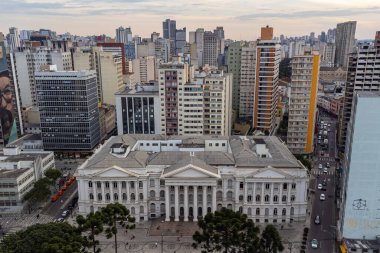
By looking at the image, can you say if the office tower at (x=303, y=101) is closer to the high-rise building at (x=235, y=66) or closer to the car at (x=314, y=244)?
the car at (x=314, y=244)

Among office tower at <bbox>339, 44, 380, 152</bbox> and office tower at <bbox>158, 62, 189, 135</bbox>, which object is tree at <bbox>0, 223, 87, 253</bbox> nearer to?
office tower at <bbox>158, 62, 189, 135</bbox>

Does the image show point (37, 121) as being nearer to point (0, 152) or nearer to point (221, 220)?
point (0, 152)

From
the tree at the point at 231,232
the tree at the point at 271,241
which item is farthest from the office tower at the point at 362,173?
the tree at the point at 231,232

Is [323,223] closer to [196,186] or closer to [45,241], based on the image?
[196,186]

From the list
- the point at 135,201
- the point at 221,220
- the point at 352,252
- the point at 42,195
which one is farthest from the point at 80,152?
the point at 352,252

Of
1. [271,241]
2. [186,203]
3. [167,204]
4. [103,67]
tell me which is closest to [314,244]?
[271,241]

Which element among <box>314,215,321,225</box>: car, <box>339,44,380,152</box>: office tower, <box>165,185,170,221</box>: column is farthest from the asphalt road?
<box>165,185,170,221</box>: column
